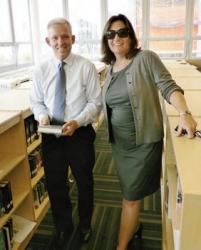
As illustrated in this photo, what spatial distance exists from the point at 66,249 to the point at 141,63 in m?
1.37

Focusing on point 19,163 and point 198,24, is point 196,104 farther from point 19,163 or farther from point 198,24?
point 198,24

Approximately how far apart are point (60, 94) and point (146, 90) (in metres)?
0.57

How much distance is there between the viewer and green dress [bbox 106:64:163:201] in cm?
157

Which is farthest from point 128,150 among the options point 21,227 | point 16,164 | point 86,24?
point 86,24

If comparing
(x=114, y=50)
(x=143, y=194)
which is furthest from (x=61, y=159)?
(x=114, y=50)

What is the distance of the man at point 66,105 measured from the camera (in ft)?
5.69

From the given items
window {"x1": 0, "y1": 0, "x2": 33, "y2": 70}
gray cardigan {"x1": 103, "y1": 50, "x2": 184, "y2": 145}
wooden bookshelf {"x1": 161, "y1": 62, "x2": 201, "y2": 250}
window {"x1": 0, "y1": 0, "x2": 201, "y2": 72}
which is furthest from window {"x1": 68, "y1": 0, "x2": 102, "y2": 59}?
wooden bookshelf {"x1": 161, "y1": 62, "x2": 201, "y2": 250}

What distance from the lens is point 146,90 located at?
151cm

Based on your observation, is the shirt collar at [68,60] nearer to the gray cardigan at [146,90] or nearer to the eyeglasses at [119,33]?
the eyeglasses at [119,33]

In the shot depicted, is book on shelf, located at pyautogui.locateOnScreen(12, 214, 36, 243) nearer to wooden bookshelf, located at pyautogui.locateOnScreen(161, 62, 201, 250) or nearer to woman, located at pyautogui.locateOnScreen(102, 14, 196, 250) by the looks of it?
woman, located at pyautogui.locateOnScreen(102, 14, 196, 250)

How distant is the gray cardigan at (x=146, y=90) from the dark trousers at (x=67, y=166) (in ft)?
1.44

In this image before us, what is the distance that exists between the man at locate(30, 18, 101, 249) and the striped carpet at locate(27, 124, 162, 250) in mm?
366

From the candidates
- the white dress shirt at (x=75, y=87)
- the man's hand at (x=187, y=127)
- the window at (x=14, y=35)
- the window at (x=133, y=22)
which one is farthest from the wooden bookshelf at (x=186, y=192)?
the window at (x=133, y=22)

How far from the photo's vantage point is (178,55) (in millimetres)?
7629
